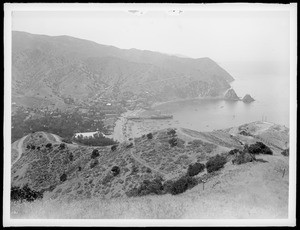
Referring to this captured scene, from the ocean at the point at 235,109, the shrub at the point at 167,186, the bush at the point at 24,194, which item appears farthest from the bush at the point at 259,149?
the bush at the point at 24,194

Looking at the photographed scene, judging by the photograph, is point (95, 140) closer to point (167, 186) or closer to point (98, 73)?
point (98, 73)

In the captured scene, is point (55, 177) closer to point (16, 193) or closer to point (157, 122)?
point (16, 193)

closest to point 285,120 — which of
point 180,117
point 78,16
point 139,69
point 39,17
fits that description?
point 180,117

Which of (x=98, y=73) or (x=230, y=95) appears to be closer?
(x=98, y=73)

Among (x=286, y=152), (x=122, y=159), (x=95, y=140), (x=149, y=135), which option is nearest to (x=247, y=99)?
(x=286, y=152)

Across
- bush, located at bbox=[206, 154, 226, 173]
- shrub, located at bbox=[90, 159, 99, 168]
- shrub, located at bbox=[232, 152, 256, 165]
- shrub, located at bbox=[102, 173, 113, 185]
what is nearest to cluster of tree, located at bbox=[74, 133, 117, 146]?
shrub, located at bbox=[90, 159, 99, 168]

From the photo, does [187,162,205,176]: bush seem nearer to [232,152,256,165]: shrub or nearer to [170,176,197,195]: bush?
[170,176,197,195]: bush
